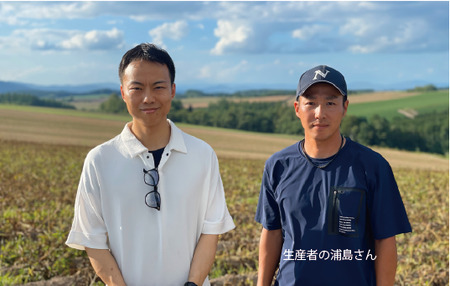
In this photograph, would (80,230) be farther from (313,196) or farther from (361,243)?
(361,243)

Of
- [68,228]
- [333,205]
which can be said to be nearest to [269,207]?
[333,205]

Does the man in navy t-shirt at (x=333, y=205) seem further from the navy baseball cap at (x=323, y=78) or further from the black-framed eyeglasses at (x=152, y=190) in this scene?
the black-framed eyeglasses at (x=152, y=190)

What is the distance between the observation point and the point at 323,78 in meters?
2.63

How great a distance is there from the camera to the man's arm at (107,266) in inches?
104

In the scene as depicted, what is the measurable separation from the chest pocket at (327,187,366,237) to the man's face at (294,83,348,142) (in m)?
0.28

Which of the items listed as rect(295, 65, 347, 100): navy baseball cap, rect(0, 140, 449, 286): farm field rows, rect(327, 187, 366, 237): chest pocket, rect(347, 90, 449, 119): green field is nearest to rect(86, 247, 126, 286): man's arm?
rect(327, 187, 366, 237): chest pocket

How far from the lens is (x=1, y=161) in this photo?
55.2 feet

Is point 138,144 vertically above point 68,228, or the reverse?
point 138,144

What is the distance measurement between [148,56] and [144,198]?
2.18 feet

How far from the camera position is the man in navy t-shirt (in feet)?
8.57

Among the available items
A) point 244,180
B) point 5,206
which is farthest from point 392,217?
point 244,180

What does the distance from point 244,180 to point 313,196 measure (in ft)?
37.0

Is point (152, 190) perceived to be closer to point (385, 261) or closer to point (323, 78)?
point (323, 78)

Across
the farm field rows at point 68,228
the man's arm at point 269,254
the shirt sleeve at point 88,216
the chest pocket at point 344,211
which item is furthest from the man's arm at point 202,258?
the farm field rows at point 68,228
